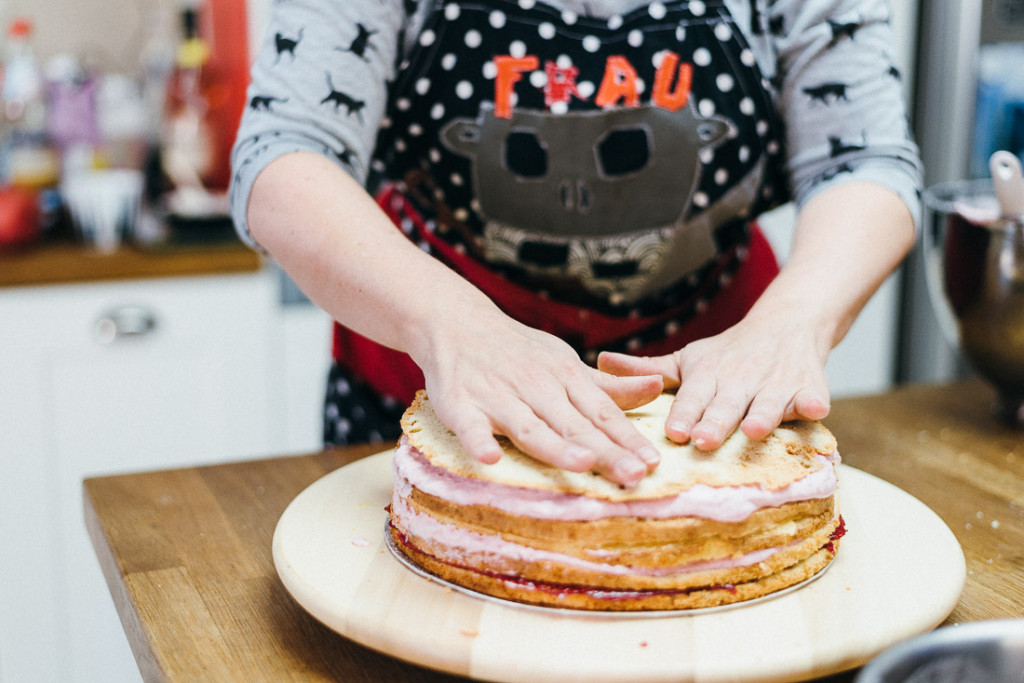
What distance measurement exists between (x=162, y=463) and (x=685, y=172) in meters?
1.31

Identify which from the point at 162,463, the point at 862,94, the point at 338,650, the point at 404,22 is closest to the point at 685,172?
the point at 862,94

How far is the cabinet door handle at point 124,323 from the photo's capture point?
1.84 m

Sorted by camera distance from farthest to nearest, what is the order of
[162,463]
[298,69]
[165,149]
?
[165,149], [162,463], [298,69]

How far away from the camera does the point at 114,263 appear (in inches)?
71.9

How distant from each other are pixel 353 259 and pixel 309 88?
0.67 feet

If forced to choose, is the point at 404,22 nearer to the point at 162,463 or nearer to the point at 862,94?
the point at 862,94

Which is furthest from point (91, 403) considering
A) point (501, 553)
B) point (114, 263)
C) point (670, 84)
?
point (501, 553)

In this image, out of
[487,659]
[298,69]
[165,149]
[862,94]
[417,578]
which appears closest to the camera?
[487,659]

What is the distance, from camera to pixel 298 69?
2.99 ft

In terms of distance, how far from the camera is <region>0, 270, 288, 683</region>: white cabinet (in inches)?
69.7

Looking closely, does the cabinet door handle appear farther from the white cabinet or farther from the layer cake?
the layer cake

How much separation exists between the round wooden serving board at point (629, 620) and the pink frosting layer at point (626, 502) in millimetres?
60

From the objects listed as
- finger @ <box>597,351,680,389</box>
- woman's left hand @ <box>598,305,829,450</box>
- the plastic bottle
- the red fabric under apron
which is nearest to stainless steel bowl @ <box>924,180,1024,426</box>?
the red fabric under apron

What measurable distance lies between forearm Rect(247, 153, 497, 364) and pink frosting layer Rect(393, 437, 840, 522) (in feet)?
0.44
